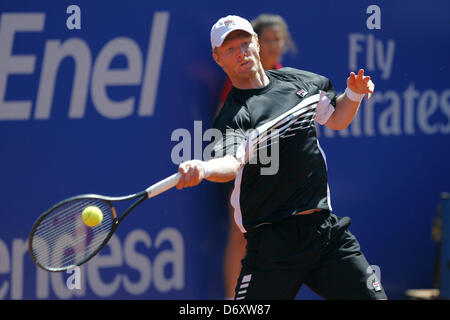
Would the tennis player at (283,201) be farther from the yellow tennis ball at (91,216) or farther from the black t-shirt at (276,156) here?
the yellow tennis ball at (91,216)

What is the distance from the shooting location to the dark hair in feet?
14.1

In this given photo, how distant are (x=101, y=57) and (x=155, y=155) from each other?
626 millimetres

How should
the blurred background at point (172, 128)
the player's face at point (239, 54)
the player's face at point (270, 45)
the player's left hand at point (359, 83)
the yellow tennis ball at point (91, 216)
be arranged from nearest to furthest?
the yellow tennis ball at point (91, 216) → the player's face at point (239, 54) → the player's left hand at point (359, 83) → the blurred background at point (172, 128) → the player's face at point (270, 45)

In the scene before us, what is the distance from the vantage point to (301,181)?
312 cm

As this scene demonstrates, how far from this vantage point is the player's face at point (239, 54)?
3.14 m

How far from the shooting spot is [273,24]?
4.34 meters

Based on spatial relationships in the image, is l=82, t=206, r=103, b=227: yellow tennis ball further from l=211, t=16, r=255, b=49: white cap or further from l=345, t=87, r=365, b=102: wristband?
l=345, t=87, r=365, b=102: wristband

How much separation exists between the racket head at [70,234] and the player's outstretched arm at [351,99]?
1088mm

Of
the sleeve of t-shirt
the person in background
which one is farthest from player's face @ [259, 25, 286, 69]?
the sleeve of t-shirt

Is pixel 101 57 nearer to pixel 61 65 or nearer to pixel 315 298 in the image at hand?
pixel 61 65

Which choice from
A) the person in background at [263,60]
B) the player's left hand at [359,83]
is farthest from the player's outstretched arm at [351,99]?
the person in background at [263,60]

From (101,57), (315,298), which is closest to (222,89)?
(101,57)

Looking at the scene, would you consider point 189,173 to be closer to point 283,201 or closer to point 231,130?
Answer: point 231,130

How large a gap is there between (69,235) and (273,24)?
1.80 metres
